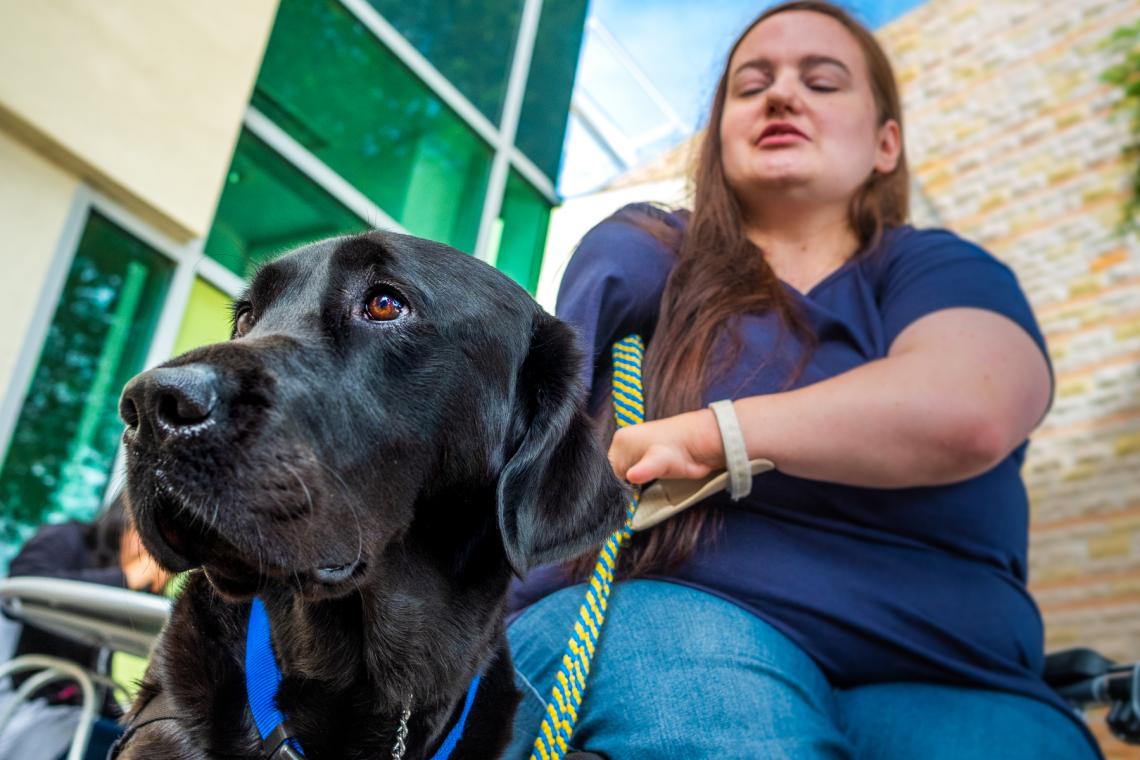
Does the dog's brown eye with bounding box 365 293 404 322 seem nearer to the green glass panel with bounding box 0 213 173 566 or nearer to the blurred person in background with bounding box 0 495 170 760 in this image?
the blurred person in background with bounding box 0 495 170 760

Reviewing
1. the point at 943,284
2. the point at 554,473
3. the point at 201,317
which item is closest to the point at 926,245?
the point at 943,284

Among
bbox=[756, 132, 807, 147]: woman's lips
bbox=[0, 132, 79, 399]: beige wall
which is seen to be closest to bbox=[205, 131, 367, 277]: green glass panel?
bbox=[0, 132, 79, 399]: beige wall

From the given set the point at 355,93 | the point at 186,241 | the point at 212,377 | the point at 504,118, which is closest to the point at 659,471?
the point at 212,377

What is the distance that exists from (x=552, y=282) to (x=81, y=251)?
3.88m

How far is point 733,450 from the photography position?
162 centimetres

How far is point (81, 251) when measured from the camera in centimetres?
520

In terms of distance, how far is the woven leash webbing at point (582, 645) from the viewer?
5.23ft

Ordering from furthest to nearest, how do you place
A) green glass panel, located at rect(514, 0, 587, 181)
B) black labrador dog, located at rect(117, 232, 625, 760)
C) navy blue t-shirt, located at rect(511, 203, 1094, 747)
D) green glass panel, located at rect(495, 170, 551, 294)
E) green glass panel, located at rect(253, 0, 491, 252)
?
green glass panel, located at rect(514, 0, 587, 181)
green glass panel, located at rect(495, 170, 551, 294)
green glass panel, located at rect(253, 0, 491, 252)
navy blue t-shirt, located at rect(511, 203, 1094, 747)
black labrador dog, located at rect(117, 232, 625, 760)

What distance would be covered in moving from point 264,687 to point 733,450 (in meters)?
0.80

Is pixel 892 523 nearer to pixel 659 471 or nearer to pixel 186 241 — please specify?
pixel 659 471

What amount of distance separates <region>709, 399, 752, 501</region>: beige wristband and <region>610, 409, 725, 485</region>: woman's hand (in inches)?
0.5

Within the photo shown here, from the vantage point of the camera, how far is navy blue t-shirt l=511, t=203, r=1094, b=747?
1.71 m

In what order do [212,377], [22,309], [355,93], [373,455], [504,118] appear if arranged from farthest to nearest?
[504,118], [355,93], [22,309], [373,455], [212,377]

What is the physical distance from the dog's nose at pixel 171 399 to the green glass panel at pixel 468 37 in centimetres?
665
